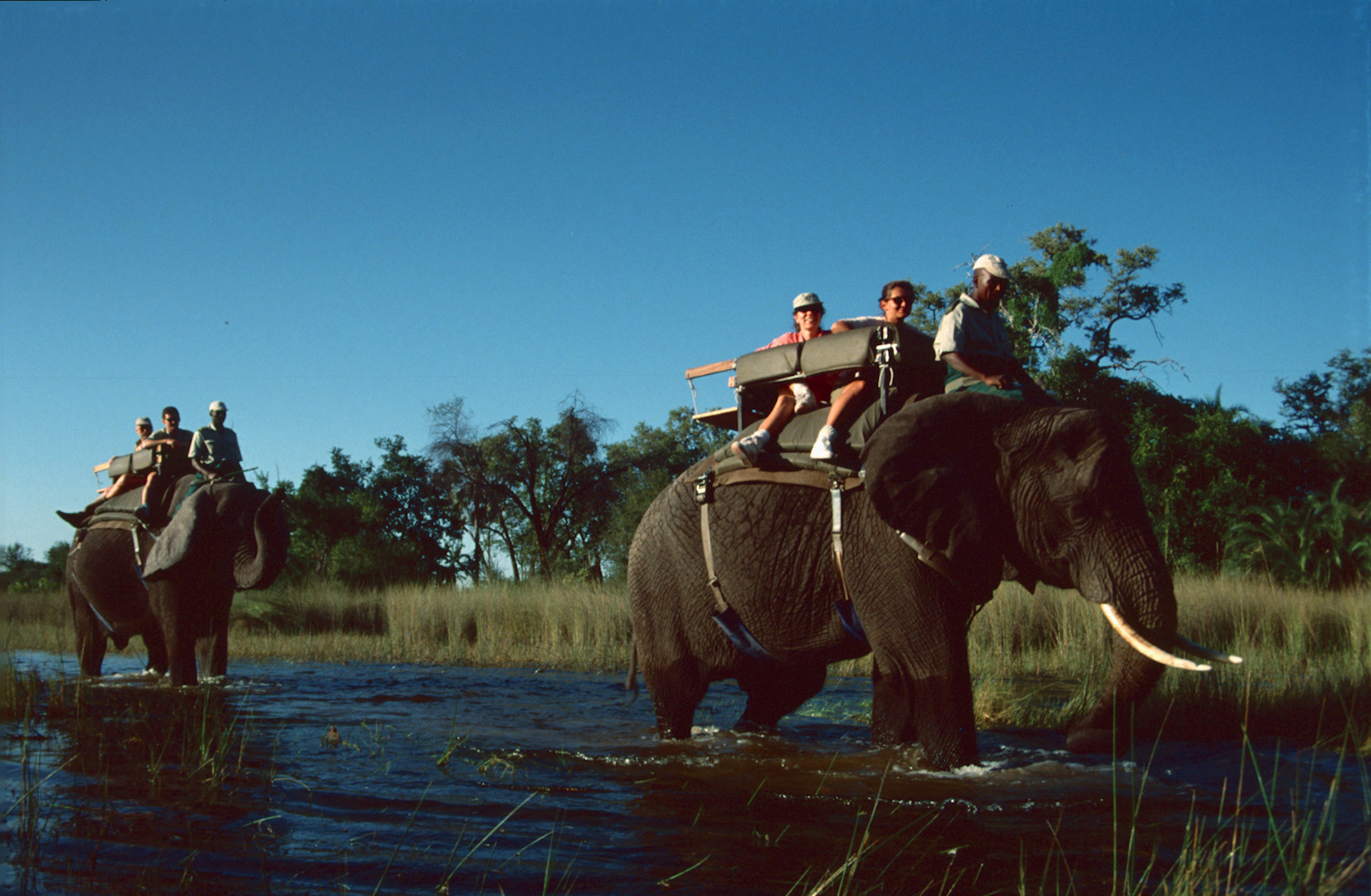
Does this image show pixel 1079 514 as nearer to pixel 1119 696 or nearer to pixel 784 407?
pixel 1119 696

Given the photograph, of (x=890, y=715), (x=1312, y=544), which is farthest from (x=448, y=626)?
(x=1312, y=544)

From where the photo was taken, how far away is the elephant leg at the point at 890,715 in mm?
5949

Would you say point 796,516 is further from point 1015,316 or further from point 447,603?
point 1015,316

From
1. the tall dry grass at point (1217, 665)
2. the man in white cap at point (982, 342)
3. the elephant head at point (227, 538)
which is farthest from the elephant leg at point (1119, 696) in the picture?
the elephant head at point (227, 538)

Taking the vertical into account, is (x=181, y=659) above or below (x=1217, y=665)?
above

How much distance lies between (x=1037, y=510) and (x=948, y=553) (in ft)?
1.50

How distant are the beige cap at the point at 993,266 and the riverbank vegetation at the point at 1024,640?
2.43 meters

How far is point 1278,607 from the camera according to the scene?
1174 centimetres

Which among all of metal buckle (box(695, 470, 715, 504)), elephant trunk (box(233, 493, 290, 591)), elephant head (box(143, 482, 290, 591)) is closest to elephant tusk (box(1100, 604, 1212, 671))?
metal buckle (box(695, 470, 715, 504))

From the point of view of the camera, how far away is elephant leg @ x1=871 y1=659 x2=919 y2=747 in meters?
5.95

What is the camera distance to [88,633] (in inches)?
458

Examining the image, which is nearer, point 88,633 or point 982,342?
point 982,342

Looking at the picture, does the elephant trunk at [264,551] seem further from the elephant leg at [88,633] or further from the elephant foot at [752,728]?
the elephant foot at [752,728]

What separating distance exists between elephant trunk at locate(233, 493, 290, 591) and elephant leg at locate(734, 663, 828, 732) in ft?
14.0
